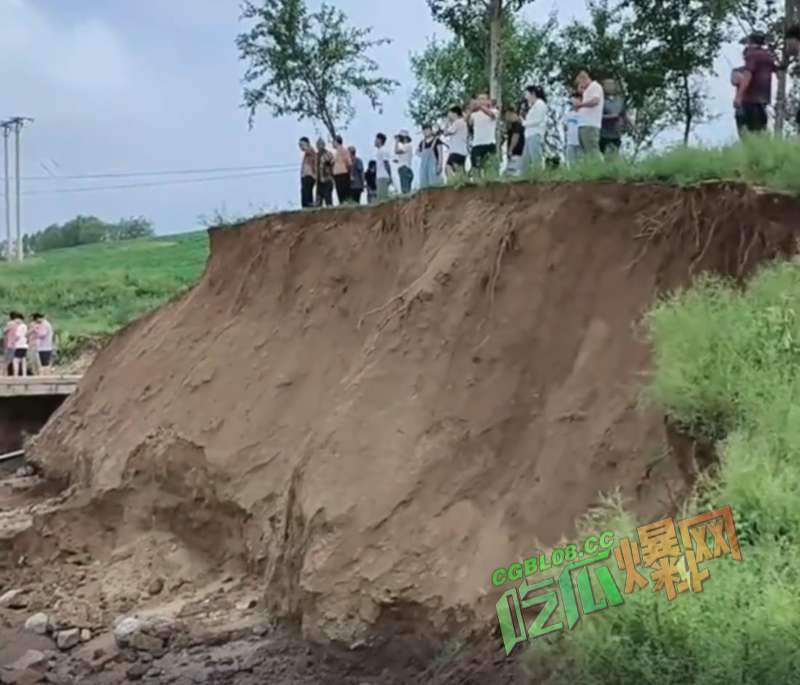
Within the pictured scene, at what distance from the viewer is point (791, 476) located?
209 inches

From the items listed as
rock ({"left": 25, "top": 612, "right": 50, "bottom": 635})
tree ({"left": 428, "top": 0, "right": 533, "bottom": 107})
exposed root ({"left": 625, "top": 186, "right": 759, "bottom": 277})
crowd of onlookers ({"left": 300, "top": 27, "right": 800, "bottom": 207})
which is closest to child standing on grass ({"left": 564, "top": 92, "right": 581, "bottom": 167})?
crowd of onlookers ({"left": 300, "top": 27, "right": 800, "bottom": 207})

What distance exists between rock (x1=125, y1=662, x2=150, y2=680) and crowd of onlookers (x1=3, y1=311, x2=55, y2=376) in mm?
13489

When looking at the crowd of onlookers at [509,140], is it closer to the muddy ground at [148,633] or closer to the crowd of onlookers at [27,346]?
the muddy ground at [148,633]

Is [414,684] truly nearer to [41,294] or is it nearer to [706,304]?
[706,304]

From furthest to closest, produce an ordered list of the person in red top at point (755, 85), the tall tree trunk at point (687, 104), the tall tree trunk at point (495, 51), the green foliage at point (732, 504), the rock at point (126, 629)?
1. the tall tree trunk at point (687, 104)
2. the tall tree trunk at point (495, 51)
3. the person in red top at point (755, 85)
4. the rock at point (126, 629)
5. the green foliage at point (732, 504)

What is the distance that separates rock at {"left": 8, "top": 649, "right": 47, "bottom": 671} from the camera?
32.2 ft

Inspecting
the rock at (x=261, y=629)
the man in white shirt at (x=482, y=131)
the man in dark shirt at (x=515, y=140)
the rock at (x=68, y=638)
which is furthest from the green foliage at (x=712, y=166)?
the rock at (x=68, y=638)

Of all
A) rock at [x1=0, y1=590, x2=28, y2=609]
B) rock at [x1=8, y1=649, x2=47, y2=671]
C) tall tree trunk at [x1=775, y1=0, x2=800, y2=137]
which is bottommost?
rock at [x1=8, y1=649, x2=47, y2=671]

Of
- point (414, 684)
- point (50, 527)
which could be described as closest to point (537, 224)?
point (414, 684)

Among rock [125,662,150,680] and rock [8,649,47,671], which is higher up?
rock [125,662,150,680]

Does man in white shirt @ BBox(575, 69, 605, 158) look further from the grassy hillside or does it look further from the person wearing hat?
the grassy hillside

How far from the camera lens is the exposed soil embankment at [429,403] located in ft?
25.7

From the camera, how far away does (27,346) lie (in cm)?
2242

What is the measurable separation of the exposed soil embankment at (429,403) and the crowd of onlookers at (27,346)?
→ 938 centimetres
